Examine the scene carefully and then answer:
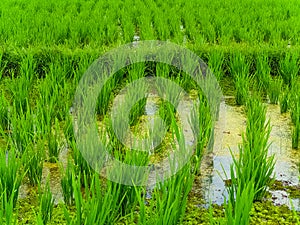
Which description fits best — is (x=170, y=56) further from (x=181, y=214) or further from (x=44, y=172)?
(x=181, y=214)

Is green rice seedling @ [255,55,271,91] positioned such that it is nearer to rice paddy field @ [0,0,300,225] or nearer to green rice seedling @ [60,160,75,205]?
rice paddy field @ [0,0,300,225]

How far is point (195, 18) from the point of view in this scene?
6812mm

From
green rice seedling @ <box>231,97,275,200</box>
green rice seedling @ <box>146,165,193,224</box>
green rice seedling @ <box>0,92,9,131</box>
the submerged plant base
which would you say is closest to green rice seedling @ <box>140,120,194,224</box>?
green rice seedling @ <box>146,165,193,224</box>

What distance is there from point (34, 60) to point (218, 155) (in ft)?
7.32

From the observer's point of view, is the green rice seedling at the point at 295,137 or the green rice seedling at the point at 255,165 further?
the green rice seedling at the point at 295,137

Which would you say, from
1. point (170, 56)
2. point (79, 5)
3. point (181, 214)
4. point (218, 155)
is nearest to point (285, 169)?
point (218, 155)

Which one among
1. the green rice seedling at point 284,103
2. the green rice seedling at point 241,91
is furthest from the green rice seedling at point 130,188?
the green rice seedling at point 284,103

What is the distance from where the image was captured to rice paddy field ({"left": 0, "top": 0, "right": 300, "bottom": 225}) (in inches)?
78.3

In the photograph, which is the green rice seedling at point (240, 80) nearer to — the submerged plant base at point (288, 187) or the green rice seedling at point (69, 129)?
the submerged plant base at point (288, 187)

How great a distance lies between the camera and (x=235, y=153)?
2795 millimetres

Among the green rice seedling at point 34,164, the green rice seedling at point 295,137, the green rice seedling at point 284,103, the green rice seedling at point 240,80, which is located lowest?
Answer: the green rice seedling at point 34,164

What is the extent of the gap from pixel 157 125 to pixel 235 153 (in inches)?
19.6

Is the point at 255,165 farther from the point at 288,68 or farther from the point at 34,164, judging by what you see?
the point at 288,68

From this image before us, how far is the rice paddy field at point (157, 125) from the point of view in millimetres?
1989
